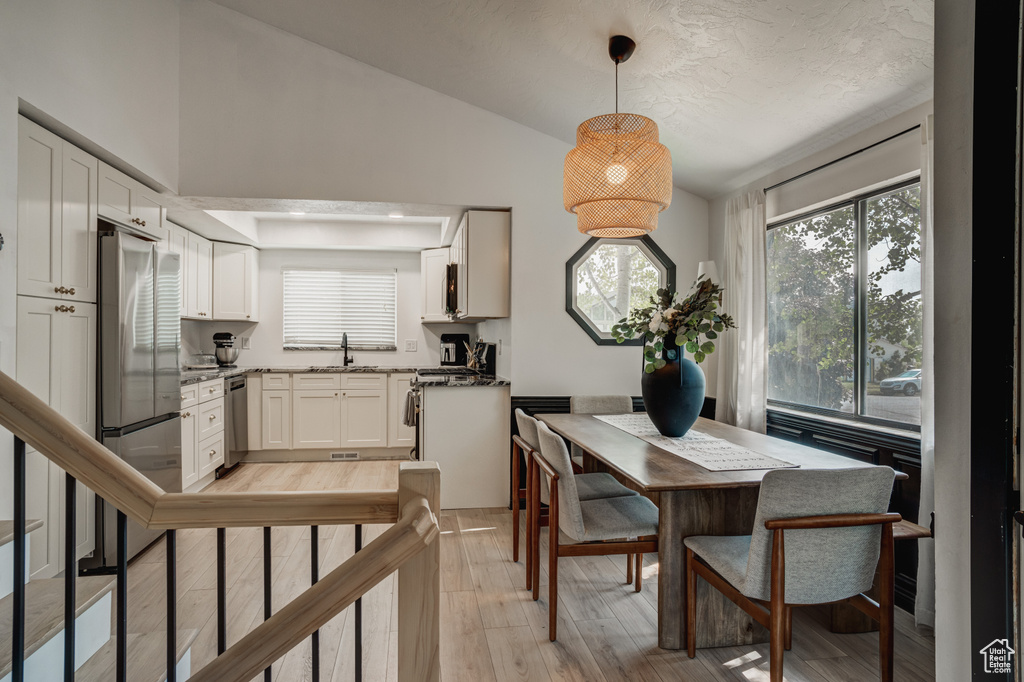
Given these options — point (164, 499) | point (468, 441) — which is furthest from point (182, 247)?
point (164, 499)

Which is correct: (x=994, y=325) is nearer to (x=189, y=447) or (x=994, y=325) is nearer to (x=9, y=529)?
(x=9, y=529)

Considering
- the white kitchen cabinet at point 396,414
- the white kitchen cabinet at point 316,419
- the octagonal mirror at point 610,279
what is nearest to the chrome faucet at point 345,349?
the white kitchen cabinet at point 316,419

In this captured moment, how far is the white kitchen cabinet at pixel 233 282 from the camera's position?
5.57 meters

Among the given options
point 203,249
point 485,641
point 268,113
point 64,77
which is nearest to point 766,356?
point 485,641

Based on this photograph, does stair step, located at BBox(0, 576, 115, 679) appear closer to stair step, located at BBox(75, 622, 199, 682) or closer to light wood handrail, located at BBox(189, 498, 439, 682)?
stair step, located at BBox(75, 622, 199, 682)

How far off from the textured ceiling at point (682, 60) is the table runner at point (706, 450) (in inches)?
65.9

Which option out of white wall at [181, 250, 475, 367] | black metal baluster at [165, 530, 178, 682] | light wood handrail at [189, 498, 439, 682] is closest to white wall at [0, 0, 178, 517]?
black metal baluster at [165, 530, 178, 682]

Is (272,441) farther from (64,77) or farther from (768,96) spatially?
(768,96)

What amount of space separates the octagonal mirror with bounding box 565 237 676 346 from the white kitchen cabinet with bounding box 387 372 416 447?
2271 mm

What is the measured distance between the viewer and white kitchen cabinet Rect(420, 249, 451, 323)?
229 inches

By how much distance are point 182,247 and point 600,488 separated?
4.12 meters

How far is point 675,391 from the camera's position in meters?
2.68

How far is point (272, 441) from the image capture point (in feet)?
17.9

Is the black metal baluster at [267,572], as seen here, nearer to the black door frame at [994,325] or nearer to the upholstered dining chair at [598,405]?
the black door frame at [994,325]
